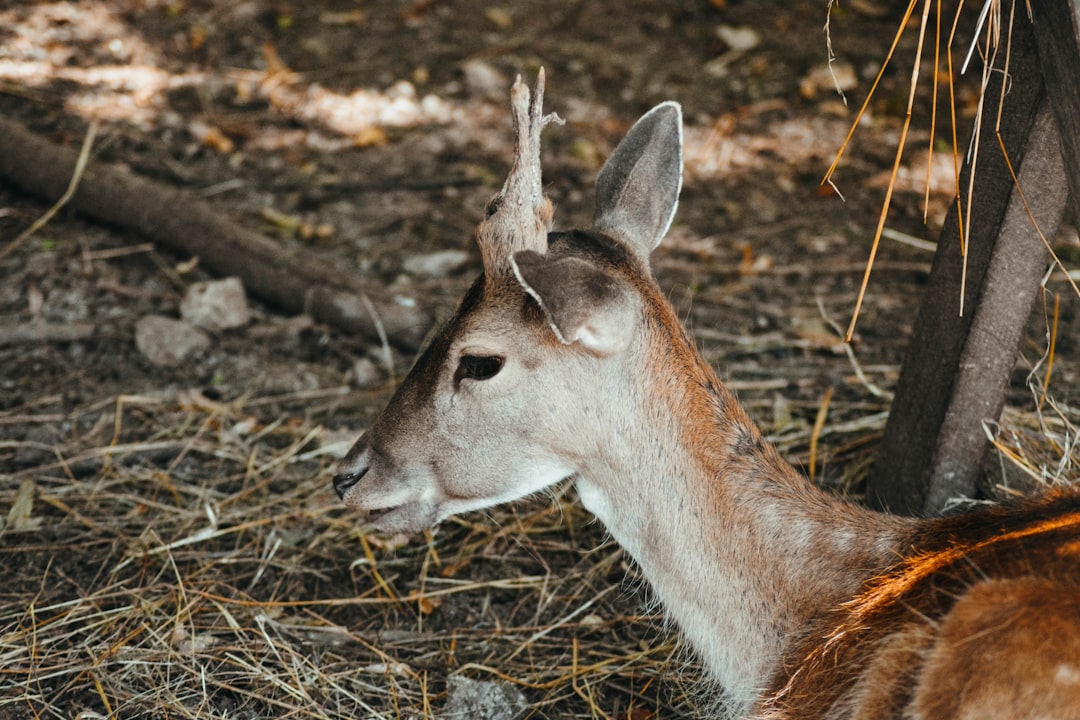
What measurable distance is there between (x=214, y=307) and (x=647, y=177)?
8.51ft

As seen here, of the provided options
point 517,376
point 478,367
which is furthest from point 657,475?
point 478,367

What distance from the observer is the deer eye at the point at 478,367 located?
300cm

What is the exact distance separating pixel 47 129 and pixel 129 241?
1057mm

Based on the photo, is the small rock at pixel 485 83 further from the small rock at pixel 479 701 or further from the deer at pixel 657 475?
the small rock at pixel 479 701

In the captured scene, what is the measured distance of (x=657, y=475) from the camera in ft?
9.73

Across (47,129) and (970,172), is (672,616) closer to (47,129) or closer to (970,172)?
(970,172)

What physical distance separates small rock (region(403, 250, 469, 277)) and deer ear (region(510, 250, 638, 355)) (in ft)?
8.85

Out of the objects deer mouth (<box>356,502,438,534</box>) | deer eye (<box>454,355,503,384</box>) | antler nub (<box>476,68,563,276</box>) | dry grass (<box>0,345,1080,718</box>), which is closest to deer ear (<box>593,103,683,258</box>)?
antler nub (<box>476,68,563,276</box>)

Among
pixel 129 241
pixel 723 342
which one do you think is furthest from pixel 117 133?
pixel 723 342

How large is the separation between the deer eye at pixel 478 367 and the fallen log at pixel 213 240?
79.4 inches

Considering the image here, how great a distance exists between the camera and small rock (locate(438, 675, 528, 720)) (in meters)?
3.30

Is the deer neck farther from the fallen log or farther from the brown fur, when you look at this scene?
the fallen log

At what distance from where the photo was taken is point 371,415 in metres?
4.68

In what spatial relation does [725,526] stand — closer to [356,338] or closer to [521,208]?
[521,208]
